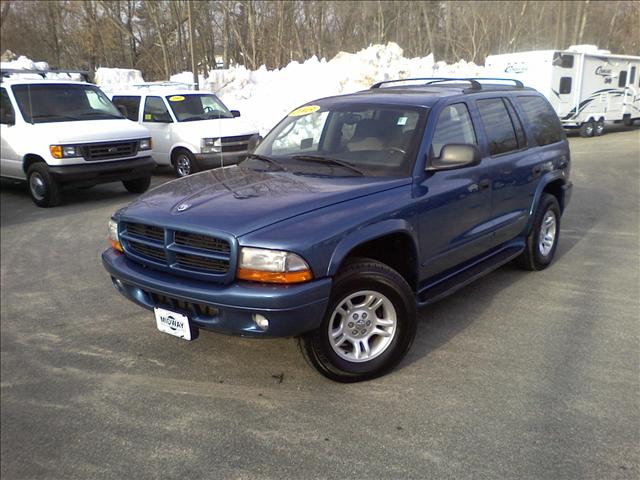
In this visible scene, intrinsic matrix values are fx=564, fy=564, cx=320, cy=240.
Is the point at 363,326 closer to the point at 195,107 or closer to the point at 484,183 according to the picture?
the point at 484,183

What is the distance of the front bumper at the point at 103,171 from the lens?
8.86 meters

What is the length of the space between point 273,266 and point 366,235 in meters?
0.65

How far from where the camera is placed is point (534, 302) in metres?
4.92

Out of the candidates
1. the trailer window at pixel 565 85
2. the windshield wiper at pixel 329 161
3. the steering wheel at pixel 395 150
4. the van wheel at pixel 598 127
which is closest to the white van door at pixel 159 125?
the windshield wiper at pixel 329 161

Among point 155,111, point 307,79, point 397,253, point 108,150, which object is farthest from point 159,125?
point 307,79

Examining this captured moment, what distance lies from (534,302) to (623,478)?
2354 mm

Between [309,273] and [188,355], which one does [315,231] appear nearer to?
[309,273]

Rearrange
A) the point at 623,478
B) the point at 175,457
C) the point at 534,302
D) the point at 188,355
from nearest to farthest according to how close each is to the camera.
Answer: the point at 623,478
the point at 175,457
the point at 188,355
the point at 534,302

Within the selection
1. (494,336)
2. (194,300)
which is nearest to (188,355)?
(194,300)

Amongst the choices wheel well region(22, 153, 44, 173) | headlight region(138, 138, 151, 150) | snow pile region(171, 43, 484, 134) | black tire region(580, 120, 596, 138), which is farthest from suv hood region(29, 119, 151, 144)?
black tire region(580, 120, 596, 138)

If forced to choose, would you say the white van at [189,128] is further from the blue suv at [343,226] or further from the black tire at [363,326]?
the black tire at [363,326]

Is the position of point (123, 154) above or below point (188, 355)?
above

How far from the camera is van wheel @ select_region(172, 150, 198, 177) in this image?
37.2 ft

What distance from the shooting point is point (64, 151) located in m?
8.84
